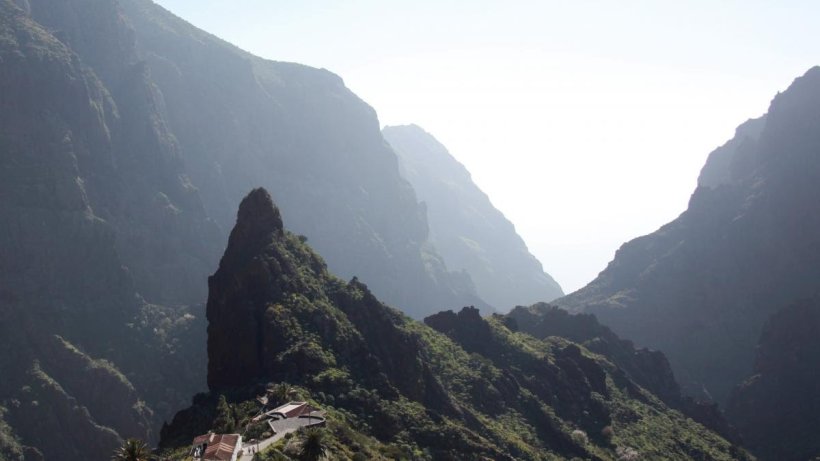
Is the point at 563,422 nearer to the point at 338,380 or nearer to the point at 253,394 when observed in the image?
the point at 338,380

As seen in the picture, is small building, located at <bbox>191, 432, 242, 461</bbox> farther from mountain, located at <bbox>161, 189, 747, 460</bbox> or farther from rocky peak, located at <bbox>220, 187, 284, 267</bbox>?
rocky peak, located at <bbox>220, 187, 284, 267</bbox>

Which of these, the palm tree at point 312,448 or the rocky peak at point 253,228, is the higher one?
the rocky peak at point 253,228

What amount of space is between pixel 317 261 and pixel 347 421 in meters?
47.5

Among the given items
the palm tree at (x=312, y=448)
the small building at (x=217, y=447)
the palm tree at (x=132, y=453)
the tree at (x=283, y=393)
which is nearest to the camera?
the palm tree at (x=132, y=453)

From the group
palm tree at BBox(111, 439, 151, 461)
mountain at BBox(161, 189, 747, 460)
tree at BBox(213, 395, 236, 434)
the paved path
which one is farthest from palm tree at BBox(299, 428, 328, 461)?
palm tree at BBox(111, 439, 151, 461)

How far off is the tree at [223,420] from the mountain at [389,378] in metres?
0.39

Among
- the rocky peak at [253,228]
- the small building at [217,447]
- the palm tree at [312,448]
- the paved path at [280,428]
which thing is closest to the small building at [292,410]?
the paved path at [280,428]

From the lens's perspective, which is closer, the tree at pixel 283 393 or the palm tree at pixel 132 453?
the palm tree at pixel 132 453

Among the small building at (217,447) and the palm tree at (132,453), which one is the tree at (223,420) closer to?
the small building at (217,447)

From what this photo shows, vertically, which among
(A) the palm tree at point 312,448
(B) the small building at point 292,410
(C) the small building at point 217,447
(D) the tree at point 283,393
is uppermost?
(D) the tree at point 283,393

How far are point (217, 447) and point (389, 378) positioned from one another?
45400 mm

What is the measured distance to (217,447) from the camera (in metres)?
72.5

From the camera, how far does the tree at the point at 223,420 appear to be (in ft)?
273

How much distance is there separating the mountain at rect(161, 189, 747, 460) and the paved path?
7.67 feet
